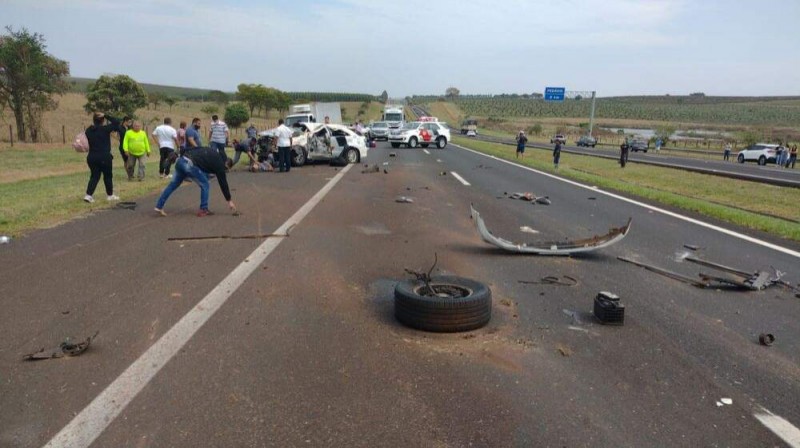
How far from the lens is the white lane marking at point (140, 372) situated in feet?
10.3

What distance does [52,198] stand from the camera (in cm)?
1237

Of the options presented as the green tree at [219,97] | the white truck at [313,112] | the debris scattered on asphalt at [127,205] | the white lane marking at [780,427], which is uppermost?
the green tree at [219,97]

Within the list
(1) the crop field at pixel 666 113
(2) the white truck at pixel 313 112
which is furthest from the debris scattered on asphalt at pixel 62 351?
(1) the crop field at pixel 666 113

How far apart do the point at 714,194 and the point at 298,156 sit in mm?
13951

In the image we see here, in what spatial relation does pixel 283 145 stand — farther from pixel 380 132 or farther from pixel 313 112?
pixel 380 132

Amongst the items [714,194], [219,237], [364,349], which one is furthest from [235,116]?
[364,349]

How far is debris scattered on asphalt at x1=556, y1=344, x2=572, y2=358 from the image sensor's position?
4297 mm

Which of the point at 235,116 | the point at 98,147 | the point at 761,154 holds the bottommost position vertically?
the point at 761,154

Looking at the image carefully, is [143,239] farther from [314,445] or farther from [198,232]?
[314,445]

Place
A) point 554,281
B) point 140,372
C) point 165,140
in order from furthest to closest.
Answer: point 165,140 → point 554,281 → point 140,372

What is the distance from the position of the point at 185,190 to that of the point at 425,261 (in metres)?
8.84

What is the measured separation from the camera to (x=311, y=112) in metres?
40.5

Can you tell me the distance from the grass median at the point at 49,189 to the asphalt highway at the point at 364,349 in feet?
5.34

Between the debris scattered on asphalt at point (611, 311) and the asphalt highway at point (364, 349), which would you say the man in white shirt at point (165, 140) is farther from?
the debris scattered on asphalt at point (611, 311)
